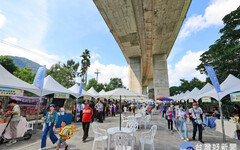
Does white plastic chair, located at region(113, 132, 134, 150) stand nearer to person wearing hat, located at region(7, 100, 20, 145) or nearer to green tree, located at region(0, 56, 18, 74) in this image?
person wearing hat, located at region(7, 100, 20, 145)

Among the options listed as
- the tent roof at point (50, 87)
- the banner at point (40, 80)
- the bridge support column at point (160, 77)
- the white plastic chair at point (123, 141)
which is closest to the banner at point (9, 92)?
the banner at point (40, 80)

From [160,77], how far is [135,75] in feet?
19.6

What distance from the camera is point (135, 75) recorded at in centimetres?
2734

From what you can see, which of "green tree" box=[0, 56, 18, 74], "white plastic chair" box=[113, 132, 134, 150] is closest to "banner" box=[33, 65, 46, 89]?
"white plastic chair" box=[113, 132, 134, 150]

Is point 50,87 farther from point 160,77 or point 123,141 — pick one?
point 160,77

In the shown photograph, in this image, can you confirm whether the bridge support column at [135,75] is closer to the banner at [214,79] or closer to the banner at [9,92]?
the banner at [214,79]

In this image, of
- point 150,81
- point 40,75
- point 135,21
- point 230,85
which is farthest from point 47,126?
point 150,81

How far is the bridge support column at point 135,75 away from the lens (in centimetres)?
2673

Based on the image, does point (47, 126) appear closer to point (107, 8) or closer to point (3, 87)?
point (3, 87)

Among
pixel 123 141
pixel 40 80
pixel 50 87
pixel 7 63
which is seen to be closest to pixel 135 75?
pixel 50 87

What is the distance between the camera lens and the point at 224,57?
43.8ft

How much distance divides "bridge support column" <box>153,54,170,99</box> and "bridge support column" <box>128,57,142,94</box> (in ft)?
12.5

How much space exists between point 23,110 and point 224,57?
22.3 meters

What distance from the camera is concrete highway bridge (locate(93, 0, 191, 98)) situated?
43.8 ft
